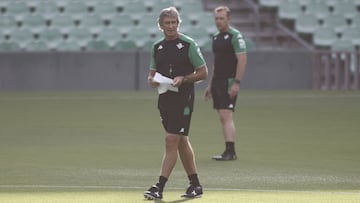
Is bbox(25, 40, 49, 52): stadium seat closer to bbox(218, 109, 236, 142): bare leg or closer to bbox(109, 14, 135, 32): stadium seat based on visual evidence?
bbox(109, 14, 135, 32): stadium seat

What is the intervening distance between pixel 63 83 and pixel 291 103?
7328 mm

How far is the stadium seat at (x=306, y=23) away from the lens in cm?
3278

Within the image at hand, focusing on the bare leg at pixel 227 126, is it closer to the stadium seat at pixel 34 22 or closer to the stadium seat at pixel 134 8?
the stadium seat at pixel 134 8

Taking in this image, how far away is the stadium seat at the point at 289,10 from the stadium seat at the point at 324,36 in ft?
2.99

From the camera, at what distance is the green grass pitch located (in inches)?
454

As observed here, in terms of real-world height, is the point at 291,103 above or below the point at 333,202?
below

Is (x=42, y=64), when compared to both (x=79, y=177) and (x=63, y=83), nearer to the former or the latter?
(x=63, y=83)

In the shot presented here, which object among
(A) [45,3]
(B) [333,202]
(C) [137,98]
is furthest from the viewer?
(A) [45,3]

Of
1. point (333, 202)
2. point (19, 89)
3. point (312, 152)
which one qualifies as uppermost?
point (333, 202)

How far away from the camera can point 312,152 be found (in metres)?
15.8

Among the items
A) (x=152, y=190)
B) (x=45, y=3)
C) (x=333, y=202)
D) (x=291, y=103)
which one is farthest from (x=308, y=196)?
Result: (x=45, y=3)

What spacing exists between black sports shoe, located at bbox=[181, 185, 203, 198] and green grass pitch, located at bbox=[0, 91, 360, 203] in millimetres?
83

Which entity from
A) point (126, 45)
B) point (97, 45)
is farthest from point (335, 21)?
point (97, 45)

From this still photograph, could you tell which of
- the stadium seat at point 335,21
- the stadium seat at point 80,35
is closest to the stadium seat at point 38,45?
the stadium seat at point 80,35
